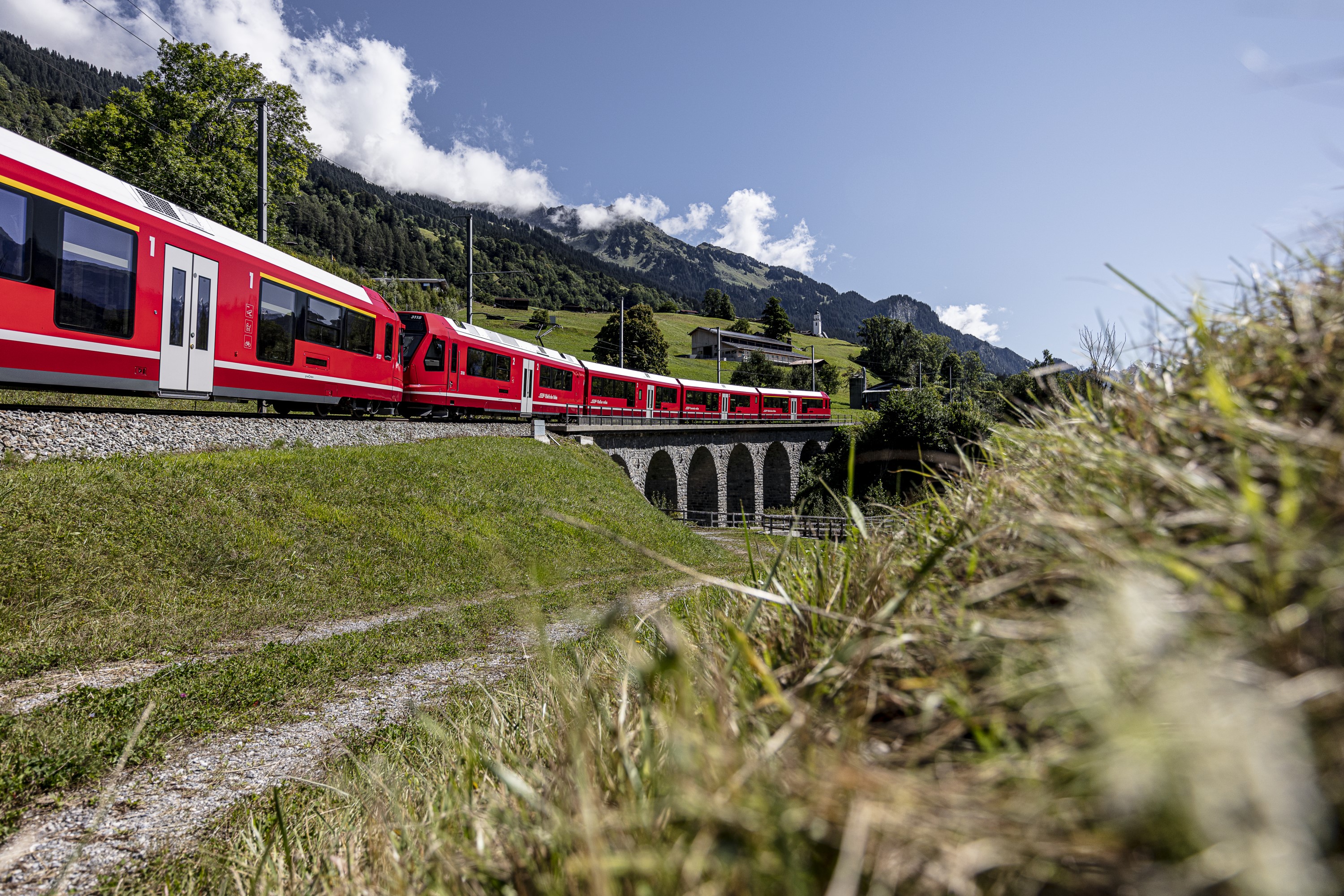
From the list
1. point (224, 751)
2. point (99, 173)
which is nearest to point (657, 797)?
point (224, 751)

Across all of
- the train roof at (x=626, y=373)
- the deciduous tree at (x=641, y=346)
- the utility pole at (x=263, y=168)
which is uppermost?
the deciduous tree at (x=641, y=346)

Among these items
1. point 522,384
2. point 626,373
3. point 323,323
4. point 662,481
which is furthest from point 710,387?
point 323,323

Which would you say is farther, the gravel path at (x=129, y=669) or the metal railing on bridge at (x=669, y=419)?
the metal railing on bridge at (x=669, y=419)

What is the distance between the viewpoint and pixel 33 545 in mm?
8117

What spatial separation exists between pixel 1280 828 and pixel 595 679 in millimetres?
2112

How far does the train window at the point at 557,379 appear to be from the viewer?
2542cm

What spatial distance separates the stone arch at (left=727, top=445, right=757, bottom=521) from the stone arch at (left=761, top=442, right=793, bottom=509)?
252cm

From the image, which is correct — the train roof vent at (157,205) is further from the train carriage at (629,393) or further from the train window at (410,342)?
the train carriage at (629,393)

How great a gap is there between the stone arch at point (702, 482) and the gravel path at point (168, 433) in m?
20.6

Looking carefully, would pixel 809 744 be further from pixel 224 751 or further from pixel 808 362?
pixel 808 362

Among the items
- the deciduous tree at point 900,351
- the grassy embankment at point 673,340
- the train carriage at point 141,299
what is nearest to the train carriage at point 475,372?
the train carriage at point 141,299

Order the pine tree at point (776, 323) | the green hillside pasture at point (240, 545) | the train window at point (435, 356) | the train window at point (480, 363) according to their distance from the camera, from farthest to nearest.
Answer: the pine tree at point (776, 323) → the train window at point (480, 363) → the train window at point (435, 356) → the green hillside pasture at point (240, 545)

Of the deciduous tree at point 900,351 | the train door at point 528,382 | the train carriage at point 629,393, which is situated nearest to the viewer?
the train door at point 528,382

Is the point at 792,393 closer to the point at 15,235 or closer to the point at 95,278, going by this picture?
the point at 95,278
